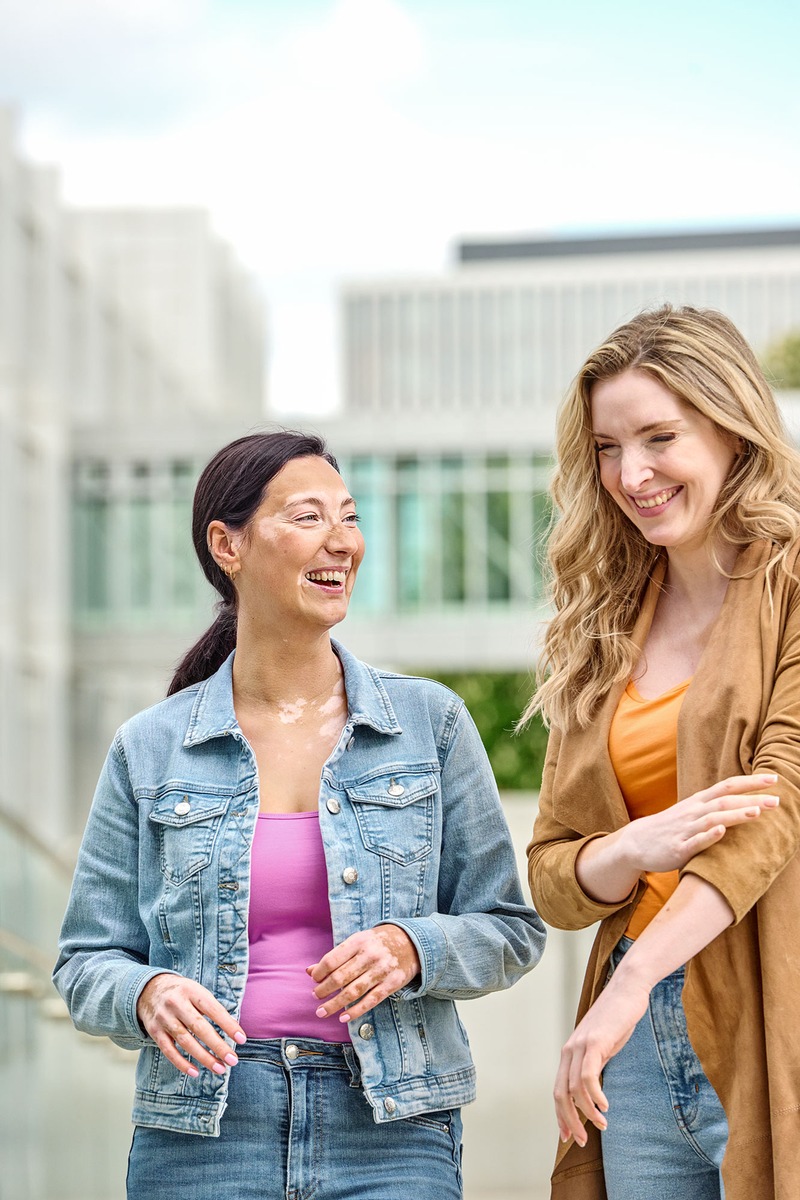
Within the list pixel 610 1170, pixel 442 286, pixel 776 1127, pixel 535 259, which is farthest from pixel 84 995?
pixel 535 259

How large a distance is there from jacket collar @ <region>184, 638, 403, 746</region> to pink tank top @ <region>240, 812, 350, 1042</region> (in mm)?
184

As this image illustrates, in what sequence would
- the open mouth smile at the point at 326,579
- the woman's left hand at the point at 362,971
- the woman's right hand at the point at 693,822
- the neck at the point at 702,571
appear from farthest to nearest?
the open mouth smile at the point at 326,579, the neck at the point at 702,571, the woman's left hand at the point at 362,971, the woman's right hand at the point at 693,822

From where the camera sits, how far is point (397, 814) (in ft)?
9.41

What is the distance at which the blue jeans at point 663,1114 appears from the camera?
2615 millimetres

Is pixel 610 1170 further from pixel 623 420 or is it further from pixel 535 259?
pixel 535 259

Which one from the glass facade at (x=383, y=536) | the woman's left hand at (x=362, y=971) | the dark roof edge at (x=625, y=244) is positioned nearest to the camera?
the woman's left hand at (x=362, y=971)

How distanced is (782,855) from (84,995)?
116 centimetres

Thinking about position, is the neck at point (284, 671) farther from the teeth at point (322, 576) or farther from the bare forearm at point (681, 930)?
the bare forearm at point (681, 930)

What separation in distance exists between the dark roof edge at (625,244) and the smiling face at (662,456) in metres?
75.2

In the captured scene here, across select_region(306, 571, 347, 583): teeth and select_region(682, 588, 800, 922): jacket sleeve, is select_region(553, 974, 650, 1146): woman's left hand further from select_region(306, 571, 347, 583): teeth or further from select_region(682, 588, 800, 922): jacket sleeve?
select_region(306, 571, 347, 583): teeth

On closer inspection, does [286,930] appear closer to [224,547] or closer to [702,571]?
[224,547]

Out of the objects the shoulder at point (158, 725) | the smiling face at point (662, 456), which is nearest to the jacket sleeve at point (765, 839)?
the smiling face at point (662, 456)

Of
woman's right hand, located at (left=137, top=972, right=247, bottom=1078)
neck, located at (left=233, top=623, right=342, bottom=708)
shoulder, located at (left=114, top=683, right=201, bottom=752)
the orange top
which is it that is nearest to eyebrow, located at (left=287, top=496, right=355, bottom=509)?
neck, located at (left=233, top=623, right=342, bottom=708)

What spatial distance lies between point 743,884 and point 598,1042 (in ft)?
1.05
